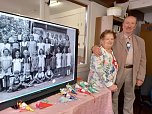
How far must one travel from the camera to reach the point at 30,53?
3.75 feet

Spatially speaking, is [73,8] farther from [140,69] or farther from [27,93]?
[27,93]

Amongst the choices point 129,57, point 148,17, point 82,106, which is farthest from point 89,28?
point 148,17

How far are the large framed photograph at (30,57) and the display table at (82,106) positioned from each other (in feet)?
0.35

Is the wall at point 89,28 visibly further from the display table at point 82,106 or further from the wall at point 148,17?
the wall at point 148,17

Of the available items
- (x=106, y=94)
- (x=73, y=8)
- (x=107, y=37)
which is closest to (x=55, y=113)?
(x=106, y=94)

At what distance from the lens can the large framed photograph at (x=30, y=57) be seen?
3.27 feet

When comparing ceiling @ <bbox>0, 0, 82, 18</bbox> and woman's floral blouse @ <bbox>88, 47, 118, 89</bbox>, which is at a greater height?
ceiling @ <bbox>0, 0, 82, 18</bbox>

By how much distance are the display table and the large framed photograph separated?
0.35 ft

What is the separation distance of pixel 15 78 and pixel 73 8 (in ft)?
7.15

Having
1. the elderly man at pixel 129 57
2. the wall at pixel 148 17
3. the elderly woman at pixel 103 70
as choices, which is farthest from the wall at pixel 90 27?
the wall at pixel 148 17

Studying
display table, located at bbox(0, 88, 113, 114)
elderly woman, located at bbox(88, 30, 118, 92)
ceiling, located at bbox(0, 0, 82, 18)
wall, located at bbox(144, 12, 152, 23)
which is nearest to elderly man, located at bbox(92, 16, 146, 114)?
elderly woman, located at bbox(88, 30, 118, 92)

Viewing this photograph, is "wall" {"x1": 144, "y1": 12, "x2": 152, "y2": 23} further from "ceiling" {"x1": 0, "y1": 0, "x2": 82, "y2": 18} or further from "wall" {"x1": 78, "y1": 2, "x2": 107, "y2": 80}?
"ceiling" {"x1": 0, "y1": 0, "x2": 82, "y2": 18}

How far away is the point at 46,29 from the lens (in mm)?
1279

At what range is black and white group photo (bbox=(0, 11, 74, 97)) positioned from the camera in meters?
1.00
